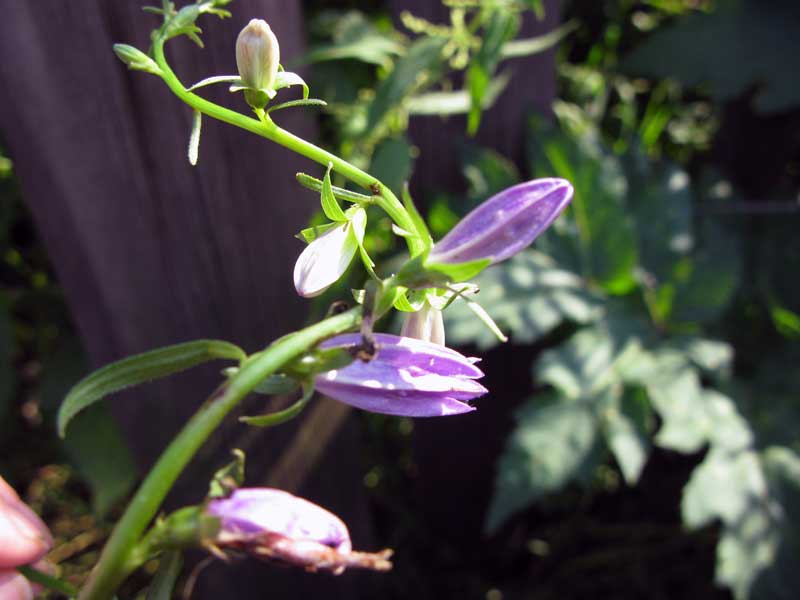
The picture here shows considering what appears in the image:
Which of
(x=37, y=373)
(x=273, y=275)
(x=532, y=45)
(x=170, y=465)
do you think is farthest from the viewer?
(x=37, y=373)

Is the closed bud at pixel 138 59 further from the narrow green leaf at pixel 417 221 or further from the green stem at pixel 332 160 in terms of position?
the narrow green leaf at pixel 417 221

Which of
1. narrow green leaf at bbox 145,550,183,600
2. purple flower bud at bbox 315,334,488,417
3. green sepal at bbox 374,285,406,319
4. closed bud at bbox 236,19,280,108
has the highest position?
closed bud at bbox 236,19,280,108

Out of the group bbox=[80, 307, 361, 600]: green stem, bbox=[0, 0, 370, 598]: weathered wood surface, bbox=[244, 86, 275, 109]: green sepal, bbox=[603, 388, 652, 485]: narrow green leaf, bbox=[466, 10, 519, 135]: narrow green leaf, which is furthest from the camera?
bbox=[603, 388, 652, 485]: narrow green leaf

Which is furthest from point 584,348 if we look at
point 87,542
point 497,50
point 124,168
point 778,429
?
point 87,542

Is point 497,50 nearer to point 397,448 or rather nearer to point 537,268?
point 537,268

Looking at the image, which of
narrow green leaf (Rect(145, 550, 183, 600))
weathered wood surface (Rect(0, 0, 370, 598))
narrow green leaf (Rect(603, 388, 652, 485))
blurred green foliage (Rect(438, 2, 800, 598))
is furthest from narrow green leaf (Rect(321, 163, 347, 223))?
narrow green leaf (Rect(603, 388, 652, 485))

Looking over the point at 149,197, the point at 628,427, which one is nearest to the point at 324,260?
the point at 149,197

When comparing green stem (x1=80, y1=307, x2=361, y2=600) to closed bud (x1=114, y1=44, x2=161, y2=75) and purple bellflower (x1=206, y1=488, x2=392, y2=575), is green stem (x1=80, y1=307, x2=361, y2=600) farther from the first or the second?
closed bud (x1=114, y1=44, x2=161, y2=75)

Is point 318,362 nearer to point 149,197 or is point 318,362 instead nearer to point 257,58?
point 257,58
